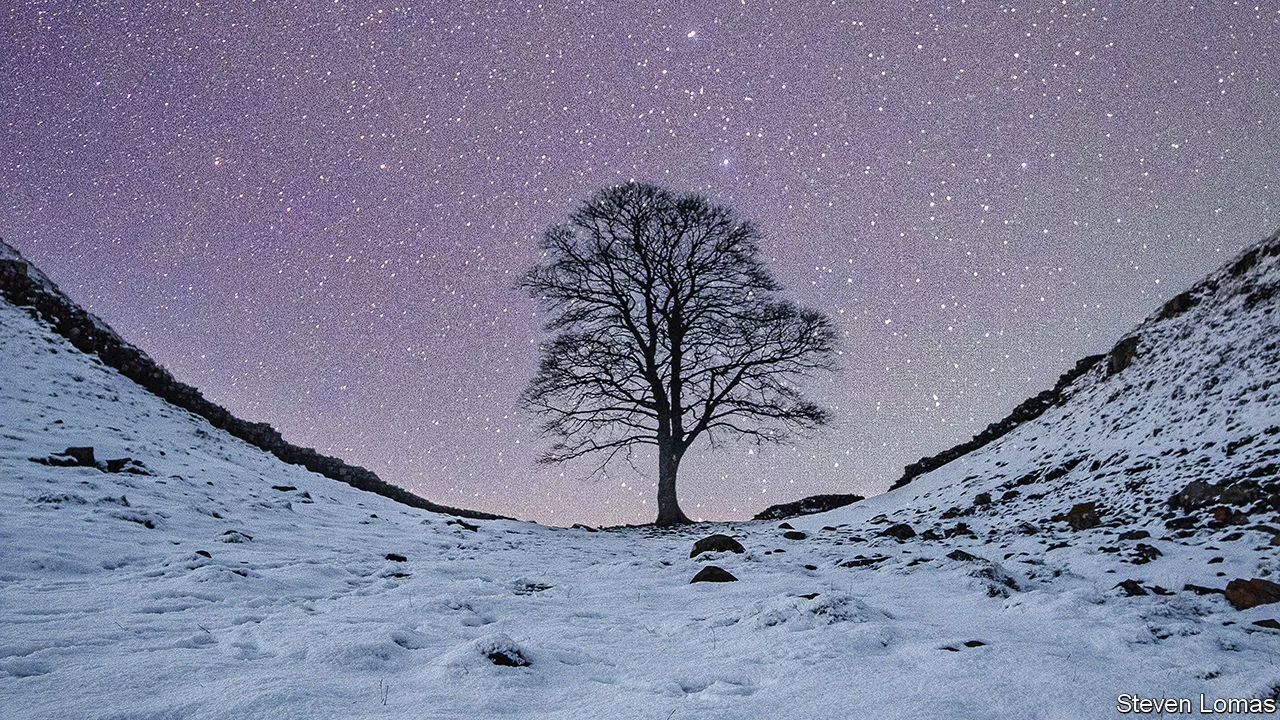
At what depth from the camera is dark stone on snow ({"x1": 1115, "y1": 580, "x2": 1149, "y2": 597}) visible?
4277mm

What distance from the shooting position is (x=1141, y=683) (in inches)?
105

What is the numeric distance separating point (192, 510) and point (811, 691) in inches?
286

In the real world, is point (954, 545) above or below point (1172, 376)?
below

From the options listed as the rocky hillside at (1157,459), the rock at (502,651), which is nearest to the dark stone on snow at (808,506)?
the rocky hillside at (1157,459)

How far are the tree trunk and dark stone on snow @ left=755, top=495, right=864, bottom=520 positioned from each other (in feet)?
9.53

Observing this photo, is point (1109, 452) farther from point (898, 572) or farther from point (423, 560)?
point (423, 560)

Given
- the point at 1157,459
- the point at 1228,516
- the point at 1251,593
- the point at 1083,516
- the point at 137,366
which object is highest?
the point at 137,366

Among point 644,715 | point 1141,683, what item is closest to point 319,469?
point 644,715

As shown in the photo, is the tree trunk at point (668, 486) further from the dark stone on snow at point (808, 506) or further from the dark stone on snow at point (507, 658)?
the dark stone on snow at point (507, 658)

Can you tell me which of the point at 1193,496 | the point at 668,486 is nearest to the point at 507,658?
the point at 1193,496

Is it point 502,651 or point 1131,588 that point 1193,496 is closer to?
point 1131,588

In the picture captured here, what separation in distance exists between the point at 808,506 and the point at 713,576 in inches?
491

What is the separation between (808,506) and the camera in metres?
17.4

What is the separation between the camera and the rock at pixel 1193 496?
6.54 meters
